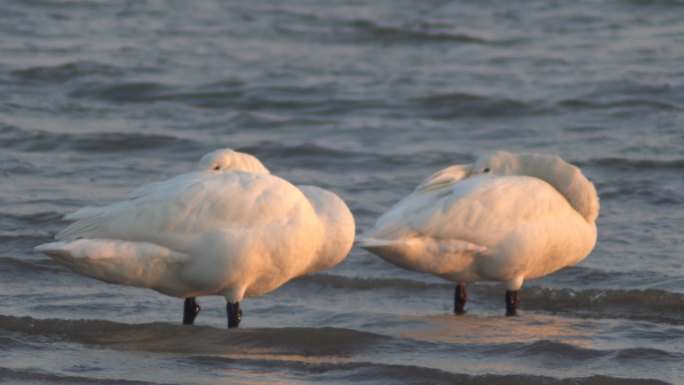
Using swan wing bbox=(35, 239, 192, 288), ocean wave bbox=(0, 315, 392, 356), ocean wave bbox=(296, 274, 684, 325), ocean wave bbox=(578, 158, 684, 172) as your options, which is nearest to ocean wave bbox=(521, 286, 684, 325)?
ocean wave bbox=(296, 274, 684, 325)

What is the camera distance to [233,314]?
785 centimetres

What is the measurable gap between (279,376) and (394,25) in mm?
12791

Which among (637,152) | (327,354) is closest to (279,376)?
(327,354)

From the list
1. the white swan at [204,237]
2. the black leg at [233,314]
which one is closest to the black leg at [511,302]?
the white swan at [204,237]

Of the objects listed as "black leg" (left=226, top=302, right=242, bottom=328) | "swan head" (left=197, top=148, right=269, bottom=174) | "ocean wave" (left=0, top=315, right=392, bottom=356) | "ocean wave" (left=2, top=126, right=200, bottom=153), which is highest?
"ocean wave" (left=2, top=126, right=200, bottom=153)

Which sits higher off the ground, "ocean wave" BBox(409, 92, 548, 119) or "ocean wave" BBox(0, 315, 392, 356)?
"ocean wave" BBox(409, 92, 548, 119)

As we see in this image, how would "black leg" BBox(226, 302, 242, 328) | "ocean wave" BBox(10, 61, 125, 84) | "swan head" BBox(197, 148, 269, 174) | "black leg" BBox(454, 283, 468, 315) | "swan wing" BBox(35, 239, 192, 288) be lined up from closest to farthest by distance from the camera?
1. "swan wing" BBox(35, 239, 192, 288)
2. "black leg" BBox(226, 302, 242, 328)
3. "swan head" BBox(197, 148, 269, 174)
4. "black leg" BBox(454, 283, 468, 315)
5. "ocean wave" BBox(10, 61, 125, 84)

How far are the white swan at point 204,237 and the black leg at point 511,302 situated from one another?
1.37 metres

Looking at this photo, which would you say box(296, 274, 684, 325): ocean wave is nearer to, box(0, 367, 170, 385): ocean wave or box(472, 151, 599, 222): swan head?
box(472, 151, 599, 222): swan head

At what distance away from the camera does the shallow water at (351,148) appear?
7.44 metres

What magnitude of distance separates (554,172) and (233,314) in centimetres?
234

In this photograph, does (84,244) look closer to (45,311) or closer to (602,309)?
(45,311)

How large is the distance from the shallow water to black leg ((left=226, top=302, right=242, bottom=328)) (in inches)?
5.9

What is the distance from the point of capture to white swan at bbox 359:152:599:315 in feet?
26.9
